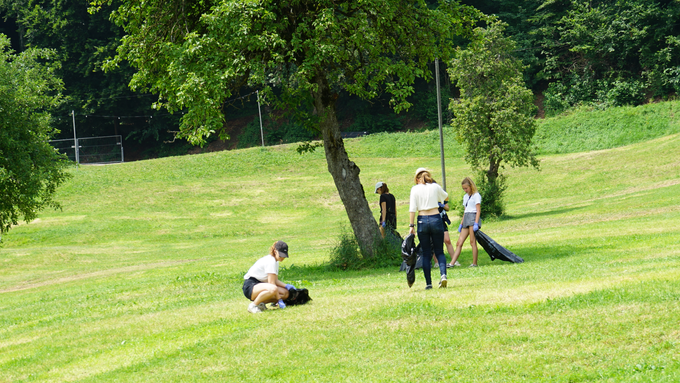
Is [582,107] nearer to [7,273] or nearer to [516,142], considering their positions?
[516,142]

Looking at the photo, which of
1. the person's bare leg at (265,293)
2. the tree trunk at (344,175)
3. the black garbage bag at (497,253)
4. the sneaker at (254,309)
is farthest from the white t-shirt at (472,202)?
the sneaker at (254,309)

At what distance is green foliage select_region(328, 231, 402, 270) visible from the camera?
17297mm

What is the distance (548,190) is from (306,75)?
94.6 ft

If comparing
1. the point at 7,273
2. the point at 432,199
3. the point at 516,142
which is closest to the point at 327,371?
the point at 432,199

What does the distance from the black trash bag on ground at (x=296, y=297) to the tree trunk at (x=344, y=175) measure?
6619mm

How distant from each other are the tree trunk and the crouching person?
6.81m

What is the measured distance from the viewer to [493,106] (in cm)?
3189

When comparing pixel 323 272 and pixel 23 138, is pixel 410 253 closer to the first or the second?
pixel 323 272

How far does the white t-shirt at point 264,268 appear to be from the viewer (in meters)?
10.6

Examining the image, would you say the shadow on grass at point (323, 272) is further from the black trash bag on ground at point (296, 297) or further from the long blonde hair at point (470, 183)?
the black trash bag on ground at point (296, 297)

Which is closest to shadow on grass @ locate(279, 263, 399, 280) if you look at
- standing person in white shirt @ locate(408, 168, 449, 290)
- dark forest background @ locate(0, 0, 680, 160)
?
standing person in white shirt @ locate(408, 168, 449, 290)

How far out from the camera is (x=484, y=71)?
32.4 meters

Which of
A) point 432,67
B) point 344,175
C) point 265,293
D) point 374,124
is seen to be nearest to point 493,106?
point 344,175

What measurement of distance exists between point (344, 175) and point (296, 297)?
7058 millimetres
